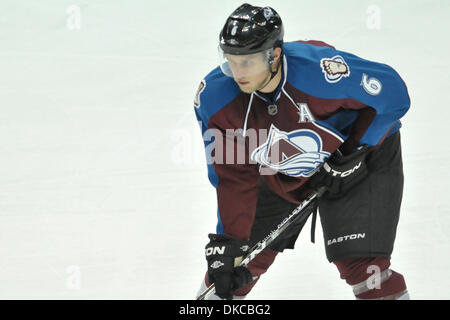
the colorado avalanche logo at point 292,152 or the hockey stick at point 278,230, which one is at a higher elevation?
the colorado avalanche logo at point 292,152

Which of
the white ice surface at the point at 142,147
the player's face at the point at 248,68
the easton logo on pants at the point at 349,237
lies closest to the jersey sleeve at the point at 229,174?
the player's face at the point at 248,68

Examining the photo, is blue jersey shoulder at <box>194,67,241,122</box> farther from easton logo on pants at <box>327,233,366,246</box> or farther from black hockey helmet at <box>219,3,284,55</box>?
easton logo on pants at <box>327,233,366,246</box>

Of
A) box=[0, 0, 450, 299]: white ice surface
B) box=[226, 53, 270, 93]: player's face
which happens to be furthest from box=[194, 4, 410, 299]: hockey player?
box=[0, 0, 450, 299]: white ice surface

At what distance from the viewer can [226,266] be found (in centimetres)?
270

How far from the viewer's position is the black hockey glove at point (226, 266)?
2.69m

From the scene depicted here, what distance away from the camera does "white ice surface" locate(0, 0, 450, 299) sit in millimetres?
3346

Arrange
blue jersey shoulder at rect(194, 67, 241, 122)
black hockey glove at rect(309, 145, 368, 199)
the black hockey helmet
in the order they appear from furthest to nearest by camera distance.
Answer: black hockey glove at rect(309, 145, 368, 199) → blue jersey shoulder at rect(194, 67, 241, 122) → the black hockey helmet

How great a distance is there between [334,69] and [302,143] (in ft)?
0.89

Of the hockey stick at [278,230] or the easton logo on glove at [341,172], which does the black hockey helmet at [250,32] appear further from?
the hockey stick at [278,230]

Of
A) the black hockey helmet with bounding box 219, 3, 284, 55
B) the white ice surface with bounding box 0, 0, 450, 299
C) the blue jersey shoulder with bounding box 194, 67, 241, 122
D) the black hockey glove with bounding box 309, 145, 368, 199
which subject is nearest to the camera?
the black hockey helmet with bounding box 219, 3, 284, 55

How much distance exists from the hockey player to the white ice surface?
52cm

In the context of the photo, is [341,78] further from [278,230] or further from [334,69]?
[278,230]

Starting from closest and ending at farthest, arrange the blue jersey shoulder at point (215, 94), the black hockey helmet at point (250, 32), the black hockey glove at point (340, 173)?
the black hockey helmet at point (250, 32) < the blue jersey shoulder at point (215, 94) < the black hockey glove at point (340, 173)

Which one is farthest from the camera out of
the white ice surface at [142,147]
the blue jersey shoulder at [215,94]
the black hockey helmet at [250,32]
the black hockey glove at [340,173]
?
the white ice surface at [142,147]
